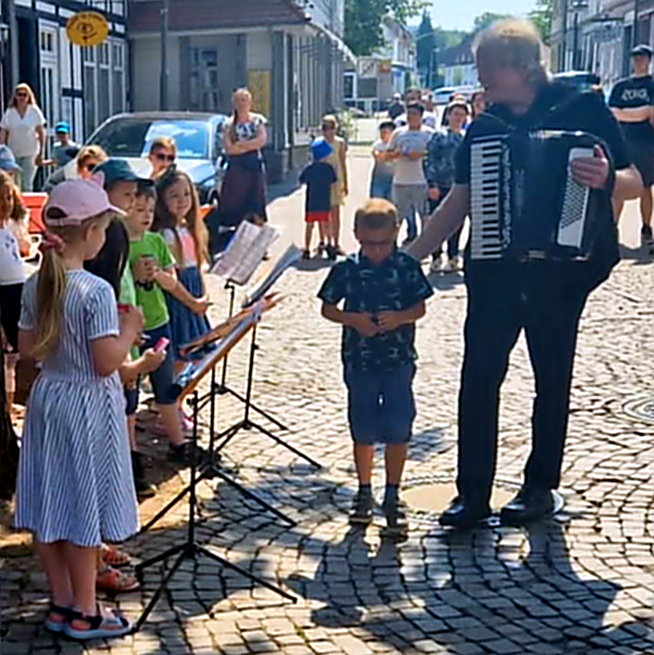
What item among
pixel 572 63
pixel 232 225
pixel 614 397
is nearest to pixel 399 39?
pixel 572 63

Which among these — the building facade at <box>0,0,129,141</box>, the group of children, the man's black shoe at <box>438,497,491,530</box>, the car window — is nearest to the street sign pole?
Result: the building facade at <box>0,0,129,141</box>

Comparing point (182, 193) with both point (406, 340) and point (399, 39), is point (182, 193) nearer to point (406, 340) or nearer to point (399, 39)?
point (406, 340)

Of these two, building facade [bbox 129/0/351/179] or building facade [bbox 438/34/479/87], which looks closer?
building facade [bbox 129/0/351/179]

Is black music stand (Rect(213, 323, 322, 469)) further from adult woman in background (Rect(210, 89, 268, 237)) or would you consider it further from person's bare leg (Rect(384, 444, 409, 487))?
adult woman in background (Rect(210, 89, 268, 237))

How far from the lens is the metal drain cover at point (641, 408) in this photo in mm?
7695

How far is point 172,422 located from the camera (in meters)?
6.79

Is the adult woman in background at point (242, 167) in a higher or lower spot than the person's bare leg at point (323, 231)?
higher

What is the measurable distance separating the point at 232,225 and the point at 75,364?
1083 centimetres

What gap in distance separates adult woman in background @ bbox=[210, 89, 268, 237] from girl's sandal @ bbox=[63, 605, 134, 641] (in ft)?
34.0

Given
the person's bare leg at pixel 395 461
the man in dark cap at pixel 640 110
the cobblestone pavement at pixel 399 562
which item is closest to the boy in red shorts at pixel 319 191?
the man in dark cap at pixel 640 110

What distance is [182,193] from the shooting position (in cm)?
700

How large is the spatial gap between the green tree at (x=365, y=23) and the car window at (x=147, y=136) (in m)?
55.0

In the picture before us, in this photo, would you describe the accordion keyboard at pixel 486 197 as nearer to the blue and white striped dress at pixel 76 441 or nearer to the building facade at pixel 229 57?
the blue and white striped dress at pixel 76 441

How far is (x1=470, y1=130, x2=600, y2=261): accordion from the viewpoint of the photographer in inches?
219
